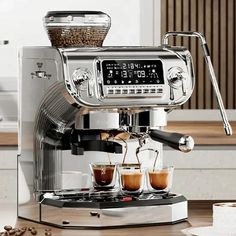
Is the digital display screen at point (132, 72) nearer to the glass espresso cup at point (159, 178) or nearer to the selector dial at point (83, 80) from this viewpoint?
the selector dial at point (83, 80)

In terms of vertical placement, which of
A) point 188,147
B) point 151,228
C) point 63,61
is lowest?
point 151,228

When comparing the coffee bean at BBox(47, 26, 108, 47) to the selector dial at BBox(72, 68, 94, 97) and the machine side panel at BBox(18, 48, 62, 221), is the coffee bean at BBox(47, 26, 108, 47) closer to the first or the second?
the machine side panel at BBox(18, 48, 62, 221)

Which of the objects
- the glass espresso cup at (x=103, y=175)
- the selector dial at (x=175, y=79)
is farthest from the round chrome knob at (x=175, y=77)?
the glass espresso cup at (x=103, y=175)

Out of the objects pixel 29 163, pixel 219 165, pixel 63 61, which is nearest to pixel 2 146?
pixel 219 165

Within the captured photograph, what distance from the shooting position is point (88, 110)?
2023mm

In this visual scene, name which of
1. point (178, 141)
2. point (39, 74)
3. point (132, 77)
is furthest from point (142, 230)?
point (39, 74)

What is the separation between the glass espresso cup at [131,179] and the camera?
6.72ft

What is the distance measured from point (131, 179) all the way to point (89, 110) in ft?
0.60

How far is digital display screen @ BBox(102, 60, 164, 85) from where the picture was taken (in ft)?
6.57

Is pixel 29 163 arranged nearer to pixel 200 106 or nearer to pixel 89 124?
pixel 89 124

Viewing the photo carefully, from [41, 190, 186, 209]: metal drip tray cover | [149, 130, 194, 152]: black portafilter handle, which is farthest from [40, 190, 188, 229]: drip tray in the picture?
[149, 130, 194, 152]: black portafilter handle

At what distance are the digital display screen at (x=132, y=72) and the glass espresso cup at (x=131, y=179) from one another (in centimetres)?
20

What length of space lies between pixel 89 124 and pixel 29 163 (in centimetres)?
20

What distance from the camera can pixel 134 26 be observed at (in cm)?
467
